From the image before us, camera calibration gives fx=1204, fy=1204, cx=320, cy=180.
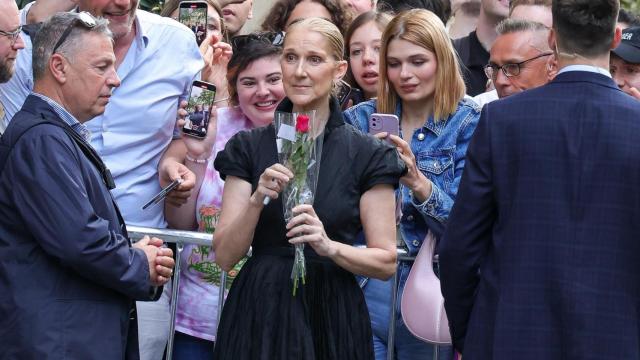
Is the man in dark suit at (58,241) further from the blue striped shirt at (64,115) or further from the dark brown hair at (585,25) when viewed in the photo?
the dark brown hair at (585,25)

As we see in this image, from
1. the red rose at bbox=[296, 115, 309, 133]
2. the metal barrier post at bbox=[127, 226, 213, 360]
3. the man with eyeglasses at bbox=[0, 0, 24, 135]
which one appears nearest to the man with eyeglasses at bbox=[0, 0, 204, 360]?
the metal barrier post at bbox=[127, 226, 213, 360]

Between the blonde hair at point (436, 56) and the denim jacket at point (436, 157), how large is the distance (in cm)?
7

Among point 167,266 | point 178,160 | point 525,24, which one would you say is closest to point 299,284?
point 167,266

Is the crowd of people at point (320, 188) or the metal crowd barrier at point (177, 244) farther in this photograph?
the metal crowd barrier at point (177, 244)

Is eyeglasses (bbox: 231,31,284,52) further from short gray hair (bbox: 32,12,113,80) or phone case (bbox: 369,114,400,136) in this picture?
short gray hair (bbox: 32,12,113,80)

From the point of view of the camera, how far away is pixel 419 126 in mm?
5770

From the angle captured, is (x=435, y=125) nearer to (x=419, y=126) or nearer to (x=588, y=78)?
(x=419, y=126)

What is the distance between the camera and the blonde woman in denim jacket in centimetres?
538

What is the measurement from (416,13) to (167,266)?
184cm

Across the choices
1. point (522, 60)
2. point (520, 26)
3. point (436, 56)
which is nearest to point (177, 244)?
point (436, 56)

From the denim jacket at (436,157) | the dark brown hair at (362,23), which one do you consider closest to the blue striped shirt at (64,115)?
the denim jacket at (436,157)

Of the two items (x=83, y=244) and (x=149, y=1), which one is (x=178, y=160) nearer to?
(x=83, y=244)

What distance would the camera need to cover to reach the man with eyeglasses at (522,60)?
6020 millimetres

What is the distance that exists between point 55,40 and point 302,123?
109cm
